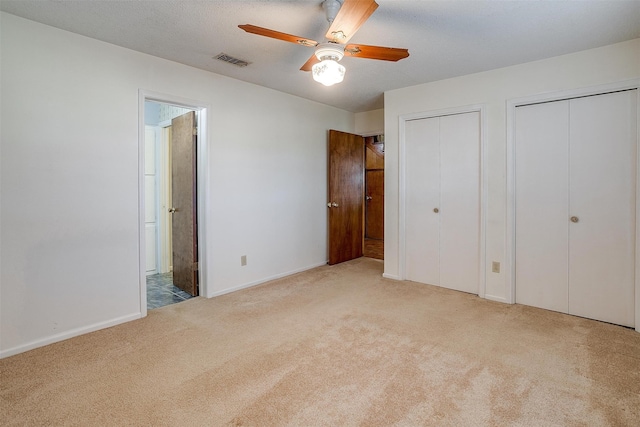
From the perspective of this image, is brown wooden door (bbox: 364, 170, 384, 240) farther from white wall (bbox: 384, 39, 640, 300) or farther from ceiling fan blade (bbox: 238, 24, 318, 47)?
ceiling fan blade (bbox: 238, 24, 318, 47)

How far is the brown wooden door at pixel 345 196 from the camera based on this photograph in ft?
16.1

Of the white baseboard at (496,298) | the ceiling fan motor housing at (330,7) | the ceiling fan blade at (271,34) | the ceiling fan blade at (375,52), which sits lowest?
the white baseboard at (496,298)

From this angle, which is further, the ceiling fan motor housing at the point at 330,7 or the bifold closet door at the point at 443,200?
the bifold closet door at the point at 443,200

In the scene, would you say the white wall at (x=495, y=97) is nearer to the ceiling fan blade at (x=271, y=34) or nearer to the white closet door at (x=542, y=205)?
the white closet door at (x=542, y=205)

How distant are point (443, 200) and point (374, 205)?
2248 millimetres

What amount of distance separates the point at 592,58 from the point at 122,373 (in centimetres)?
435

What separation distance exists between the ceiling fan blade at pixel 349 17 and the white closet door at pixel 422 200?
2162 millimetres

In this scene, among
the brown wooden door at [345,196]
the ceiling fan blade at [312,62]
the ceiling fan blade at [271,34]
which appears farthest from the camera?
the brown wooden door at [345,196]

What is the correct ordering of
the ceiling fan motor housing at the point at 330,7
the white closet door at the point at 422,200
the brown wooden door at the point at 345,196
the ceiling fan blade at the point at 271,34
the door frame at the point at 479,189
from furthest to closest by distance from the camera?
1. the brown wooden door at the point at 345,196
2. the white closet door at the point at 422,200
3. the door frame at the point at 479,189
4. the ceiling fan motor housing at the point at 330,7
5. the ceiling fan blade at the point at 271,34

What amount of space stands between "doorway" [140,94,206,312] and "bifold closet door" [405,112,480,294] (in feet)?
8.09

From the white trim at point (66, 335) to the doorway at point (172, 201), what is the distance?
18cm

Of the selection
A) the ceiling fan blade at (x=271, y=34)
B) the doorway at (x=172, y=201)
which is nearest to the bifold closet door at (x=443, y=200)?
the ceiling fan blade at (x=271, y=34)

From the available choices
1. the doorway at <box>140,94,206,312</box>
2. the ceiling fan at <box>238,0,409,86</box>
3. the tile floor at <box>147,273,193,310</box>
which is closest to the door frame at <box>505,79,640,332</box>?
the ceiling fan at <box>238,0,409,86</box>

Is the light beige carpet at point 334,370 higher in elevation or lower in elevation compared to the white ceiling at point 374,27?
lower
